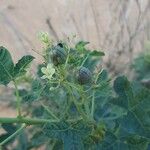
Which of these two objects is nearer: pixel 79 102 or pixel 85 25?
pixel 79 102

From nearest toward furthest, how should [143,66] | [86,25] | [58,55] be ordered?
[58,55]
[143,66]
[86,25]

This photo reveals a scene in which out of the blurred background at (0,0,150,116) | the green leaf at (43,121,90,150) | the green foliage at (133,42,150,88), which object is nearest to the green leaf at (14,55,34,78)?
the green leaf at (43,121,90,150)

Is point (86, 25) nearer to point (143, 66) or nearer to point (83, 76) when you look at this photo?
point (143, 66)

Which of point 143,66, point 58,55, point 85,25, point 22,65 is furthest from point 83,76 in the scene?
point 85,25

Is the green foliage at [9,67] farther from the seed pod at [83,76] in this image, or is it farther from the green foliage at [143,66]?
the green foliage at [143,66]

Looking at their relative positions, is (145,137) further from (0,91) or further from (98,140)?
(0,91)

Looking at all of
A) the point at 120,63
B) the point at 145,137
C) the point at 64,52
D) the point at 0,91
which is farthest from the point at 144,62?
the point at 64,52

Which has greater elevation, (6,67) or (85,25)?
(85,25)

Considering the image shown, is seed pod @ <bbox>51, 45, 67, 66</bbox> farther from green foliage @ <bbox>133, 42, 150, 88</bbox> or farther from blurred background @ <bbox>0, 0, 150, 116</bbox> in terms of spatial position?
green foliage @ <bbox>133, 42, 150, 88</bbox>

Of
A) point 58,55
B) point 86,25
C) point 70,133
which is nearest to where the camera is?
point 58,55
